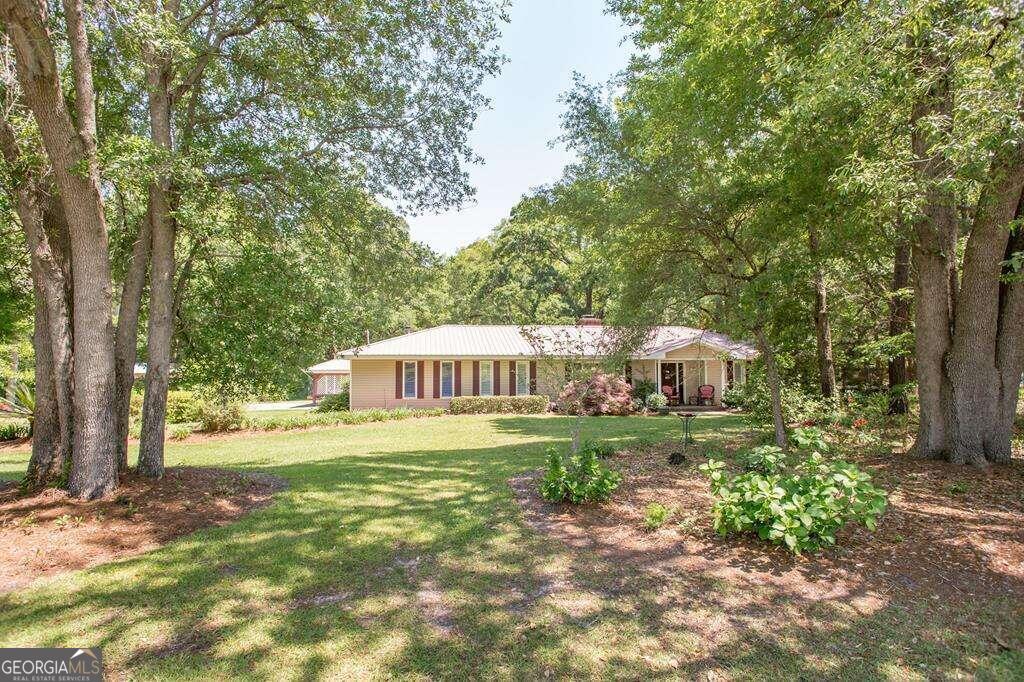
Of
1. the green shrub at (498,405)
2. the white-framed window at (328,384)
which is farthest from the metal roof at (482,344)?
the white-framed window at (328,384)

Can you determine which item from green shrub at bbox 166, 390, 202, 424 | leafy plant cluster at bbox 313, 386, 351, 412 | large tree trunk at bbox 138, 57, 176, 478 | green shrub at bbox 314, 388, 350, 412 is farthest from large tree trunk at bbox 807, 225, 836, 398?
green shrub at bbox 166, 390, 202, 424

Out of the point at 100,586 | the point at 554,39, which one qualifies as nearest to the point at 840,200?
the point at 554,39

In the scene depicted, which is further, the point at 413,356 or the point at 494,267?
the point at 494,267

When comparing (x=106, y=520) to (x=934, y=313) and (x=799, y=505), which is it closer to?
(x=799, y=505)

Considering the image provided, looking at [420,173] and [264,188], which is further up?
[420,173]

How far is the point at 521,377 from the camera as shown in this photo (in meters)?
21.8

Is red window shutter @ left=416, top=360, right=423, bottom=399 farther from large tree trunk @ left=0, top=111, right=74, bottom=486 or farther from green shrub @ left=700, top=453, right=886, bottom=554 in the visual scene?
green shrub @ left=700, top=453, right=886, bottom=554

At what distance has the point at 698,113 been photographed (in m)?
7.97

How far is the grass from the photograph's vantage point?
298 centimetres

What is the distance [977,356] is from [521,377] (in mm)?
15899

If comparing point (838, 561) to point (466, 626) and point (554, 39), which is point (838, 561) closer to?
point (466, 626)

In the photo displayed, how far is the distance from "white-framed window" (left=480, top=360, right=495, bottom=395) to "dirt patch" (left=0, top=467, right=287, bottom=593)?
14.4 m

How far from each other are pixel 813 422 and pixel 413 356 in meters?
14.2

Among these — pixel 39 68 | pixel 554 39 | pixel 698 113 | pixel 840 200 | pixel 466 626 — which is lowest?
pixel 466 626
